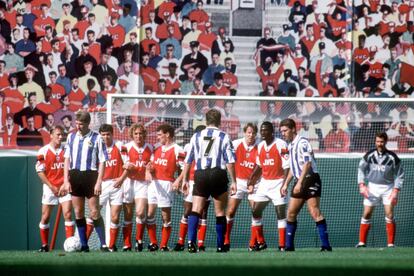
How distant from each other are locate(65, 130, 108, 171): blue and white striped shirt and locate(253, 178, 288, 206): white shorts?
2895mm

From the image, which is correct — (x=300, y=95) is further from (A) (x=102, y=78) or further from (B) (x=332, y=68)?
(A) (x=102, y=78)

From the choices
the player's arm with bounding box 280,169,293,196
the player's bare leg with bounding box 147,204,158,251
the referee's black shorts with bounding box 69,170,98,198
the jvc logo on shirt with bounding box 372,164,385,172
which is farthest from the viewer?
the jvc logo on shirt with bounding box 372,164,385,172

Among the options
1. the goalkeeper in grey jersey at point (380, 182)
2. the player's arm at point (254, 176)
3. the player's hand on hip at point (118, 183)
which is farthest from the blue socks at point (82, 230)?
the goalkeeper in grey jersey at point (380, 182)

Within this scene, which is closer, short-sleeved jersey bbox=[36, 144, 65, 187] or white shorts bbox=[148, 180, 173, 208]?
white shorts bbox=[148, 180, 173, 208]

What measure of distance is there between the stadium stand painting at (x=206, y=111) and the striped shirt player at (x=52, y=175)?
2 centimetres

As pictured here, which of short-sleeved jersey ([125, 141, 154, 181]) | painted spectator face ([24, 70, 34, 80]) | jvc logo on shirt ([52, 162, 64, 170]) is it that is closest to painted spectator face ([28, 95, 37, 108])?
painted spectator face ([24, 70, 34, 80])

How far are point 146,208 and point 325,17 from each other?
244 inches

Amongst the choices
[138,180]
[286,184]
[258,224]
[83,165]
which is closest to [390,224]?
[258,224]

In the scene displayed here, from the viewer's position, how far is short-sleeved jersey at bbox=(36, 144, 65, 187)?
619 inches

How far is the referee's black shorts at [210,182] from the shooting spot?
1334 centimetres

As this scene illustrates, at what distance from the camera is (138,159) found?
51.2 feet

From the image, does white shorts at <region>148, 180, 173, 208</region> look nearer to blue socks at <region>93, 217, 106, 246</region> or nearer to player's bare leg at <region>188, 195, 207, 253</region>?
blue socks at <region>93, 217, 106, 246</region>

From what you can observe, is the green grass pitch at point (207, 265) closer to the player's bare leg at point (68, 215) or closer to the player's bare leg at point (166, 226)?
the player's bare leg at point (68, 215)

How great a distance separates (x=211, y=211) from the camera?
18172 mm
